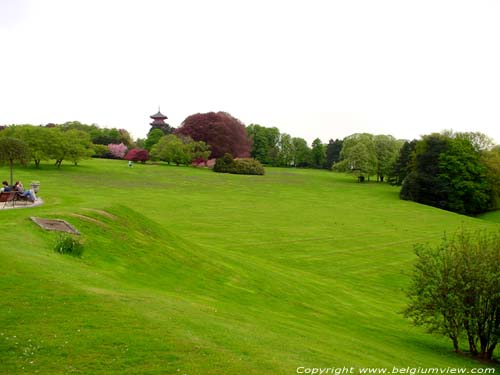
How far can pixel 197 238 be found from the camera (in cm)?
4119

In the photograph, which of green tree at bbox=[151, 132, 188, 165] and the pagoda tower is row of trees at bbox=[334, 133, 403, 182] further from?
the pagoda tower

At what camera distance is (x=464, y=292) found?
20.9 metres

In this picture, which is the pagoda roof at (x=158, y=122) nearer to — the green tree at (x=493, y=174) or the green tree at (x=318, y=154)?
the green tree at (x=318, y=154)

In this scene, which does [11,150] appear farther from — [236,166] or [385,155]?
[385,155]

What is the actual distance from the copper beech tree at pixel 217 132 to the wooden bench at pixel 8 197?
3641 inches

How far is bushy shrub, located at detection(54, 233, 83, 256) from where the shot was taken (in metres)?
20.0

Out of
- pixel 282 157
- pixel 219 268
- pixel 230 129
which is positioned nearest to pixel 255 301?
pixel 219 268

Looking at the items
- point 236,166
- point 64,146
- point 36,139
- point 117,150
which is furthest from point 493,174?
point 117,150

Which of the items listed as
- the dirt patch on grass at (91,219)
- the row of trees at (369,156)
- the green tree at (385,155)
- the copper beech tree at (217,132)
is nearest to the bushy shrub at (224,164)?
the copper beech tree at (217,132)

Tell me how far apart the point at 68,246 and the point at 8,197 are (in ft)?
38.1

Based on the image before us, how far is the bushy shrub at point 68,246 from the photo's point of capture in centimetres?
1995

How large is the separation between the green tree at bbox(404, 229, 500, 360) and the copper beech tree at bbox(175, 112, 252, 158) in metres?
102

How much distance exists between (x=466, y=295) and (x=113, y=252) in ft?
51.4

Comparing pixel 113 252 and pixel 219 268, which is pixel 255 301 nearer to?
pixel 219 268
